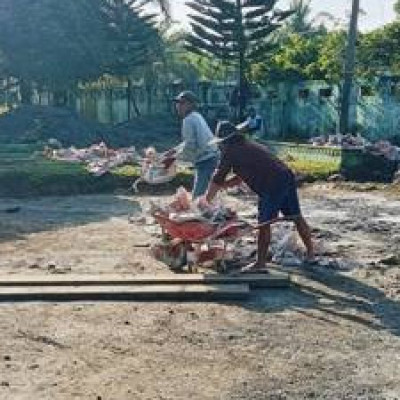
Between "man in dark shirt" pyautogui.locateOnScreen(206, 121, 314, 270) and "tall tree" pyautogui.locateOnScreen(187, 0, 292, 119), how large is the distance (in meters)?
29.3

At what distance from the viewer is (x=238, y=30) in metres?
39.4

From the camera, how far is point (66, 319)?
23.5 feet

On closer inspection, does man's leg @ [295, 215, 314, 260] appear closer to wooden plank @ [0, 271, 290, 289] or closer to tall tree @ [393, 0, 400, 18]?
wooden plank @ [0, 271, 290, 289]

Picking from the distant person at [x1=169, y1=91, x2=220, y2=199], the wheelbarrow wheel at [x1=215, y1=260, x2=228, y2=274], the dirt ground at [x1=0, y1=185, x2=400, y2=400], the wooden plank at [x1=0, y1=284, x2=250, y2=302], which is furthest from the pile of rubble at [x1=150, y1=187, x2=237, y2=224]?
the wooden plank at [x1=0, y1=284, x2=250, y2=302]

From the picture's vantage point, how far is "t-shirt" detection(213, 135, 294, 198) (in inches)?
341

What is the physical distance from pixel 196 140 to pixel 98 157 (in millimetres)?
10787

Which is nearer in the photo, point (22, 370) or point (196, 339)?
point (22, 370)

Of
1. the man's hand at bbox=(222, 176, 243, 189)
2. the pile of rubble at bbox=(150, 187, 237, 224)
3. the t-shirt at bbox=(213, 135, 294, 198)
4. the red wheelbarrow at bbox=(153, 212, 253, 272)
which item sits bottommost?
the red wheelbarrow at bbox=(153, 212, 253, 272)

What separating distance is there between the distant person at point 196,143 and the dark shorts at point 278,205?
4.60 feet

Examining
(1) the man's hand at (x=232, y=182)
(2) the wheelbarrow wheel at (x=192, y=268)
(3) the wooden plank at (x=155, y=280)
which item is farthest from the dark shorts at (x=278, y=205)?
(2) the wheelbarrow wheel at (x=192, y=268)

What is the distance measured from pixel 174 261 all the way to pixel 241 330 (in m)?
2.35

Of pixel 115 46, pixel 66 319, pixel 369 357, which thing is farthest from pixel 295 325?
pixel 115 46

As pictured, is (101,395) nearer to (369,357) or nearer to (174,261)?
(369,357)

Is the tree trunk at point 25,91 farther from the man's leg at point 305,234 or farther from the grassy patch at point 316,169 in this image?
the man's leg at point 305,234
